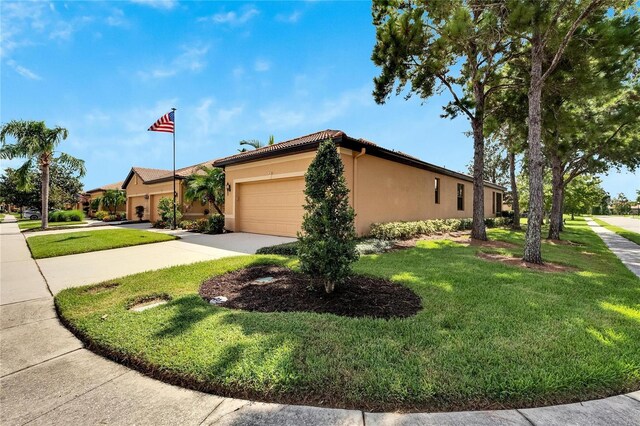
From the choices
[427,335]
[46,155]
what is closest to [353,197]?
[427,335]

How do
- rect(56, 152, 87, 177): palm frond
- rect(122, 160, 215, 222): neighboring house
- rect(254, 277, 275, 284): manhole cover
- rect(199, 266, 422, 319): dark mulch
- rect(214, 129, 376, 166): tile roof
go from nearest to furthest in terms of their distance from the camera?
rect(199, 266, 422, 319): dark mulch
rect(254, 277, 275, 284): manhole cover
rect(214, 129, 376, 166): tile roof
rect(56, 152, 87, 177): palm frond
rect(122, 160, 215, 222): neighboring house

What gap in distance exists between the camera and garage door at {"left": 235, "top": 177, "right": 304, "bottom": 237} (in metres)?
11.2

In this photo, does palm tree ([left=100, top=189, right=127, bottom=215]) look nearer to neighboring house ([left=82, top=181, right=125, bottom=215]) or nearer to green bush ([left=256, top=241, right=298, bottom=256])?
neighboring house ([left=82, top=181, right=125, bottom=215])

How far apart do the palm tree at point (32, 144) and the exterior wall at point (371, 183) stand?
12.5m

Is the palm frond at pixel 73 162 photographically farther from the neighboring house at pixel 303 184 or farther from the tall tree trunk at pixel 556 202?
the tall tree trunk at pixel 556 202

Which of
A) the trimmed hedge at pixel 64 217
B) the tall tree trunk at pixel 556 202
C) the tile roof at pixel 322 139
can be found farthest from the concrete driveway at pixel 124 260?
the trimmed hedge at pixel 64 217

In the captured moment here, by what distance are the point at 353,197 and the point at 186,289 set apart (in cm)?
669

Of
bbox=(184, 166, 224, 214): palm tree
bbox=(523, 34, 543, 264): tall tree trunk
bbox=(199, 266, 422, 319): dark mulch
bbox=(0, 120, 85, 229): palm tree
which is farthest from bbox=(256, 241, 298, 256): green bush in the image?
bbox=(0, 120, 85, 229): palm tree

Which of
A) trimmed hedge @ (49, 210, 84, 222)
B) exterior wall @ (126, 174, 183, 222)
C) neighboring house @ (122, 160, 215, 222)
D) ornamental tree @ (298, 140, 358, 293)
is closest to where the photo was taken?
ornamental tree @ (298, 140, 358, 293)

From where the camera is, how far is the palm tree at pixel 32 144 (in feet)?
54.4

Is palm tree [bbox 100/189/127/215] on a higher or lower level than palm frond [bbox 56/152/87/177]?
lower

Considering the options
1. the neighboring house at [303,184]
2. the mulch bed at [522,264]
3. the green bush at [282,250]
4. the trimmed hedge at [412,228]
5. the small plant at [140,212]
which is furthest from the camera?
the small plant at [140,212]

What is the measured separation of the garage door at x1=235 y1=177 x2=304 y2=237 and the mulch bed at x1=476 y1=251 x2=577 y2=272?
6380 millimetres

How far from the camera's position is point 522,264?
6984mm
